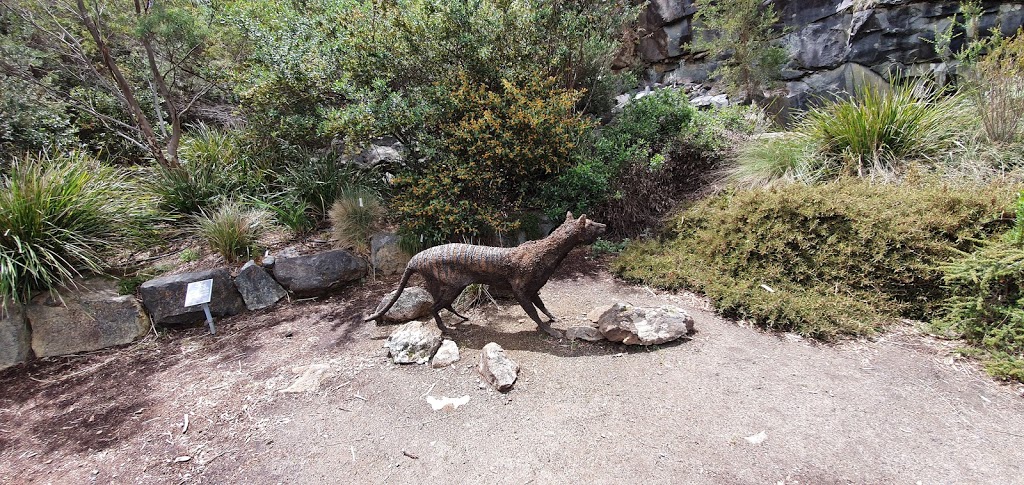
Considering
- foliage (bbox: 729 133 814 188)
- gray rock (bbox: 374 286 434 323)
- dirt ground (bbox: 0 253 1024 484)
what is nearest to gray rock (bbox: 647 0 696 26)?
foliage (bbox: 729 133 814 188)

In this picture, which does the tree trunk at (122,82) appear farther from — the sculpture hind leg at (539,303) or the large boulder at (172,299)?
the sculpture hind leg at (539,303)

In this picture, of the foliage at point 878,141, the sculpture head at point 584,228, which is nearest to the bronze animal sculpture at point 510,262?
the sculpture head at point 584,228

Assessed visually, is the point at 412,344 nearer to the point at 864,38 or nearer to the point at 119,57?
the point at 119,57

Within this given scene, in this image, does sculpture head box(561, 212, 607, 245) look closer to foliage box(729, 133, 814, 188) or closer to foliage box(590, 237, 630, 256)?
foliage box(590, 237, 630, 256)

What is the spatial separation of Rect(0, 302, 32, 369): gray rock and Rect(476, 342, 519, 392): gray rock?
386cm

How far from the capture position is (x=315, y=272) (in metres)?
4.28

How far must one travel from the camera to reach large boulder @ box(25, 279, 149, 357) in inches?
134

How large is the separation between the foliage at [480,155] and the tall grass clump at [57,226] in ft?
8.83

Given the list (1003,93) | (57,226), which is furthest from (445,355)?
(1003,93)

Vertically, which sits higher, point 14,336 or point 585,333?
point 14,336

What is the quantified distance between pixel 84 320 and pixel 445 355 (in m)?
3.28

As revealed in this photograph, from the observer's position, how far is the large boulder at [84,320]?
11.2ft

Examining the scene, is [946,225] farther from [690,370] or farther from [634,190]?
[634,190]

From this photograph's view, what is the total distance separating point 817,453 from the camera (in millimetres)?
2012
